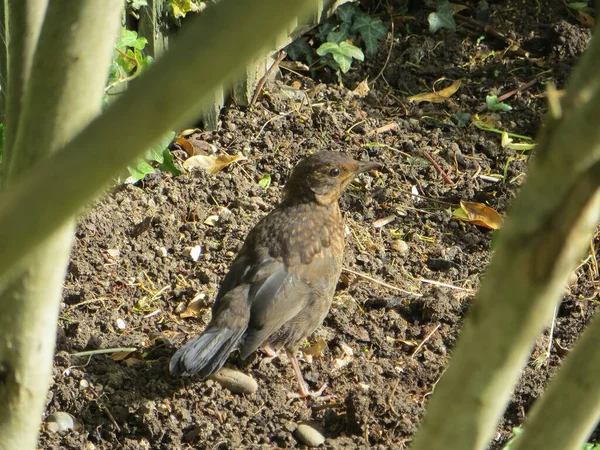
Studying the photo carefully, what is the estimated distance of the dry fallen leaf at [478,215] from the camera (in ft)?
18.0

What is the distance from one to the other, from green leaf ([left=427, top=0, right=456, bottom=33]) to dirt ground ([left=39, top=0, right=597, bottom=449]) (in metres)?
0.09

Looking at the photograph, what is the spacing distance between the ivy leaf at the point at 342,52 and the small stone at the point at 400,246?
1704 mm

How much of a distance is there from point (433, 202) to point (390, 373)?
166 cm

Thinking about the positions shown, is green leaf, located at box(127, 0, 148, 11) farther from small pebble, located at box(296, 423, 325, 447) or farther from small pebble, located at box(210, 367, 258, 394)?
small pebble, located at box(296, 423, 325, 447)

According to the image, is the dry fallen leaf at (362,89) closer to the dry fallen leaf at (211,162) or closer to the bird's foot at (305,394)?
the dry fallen leaf at (211,162)

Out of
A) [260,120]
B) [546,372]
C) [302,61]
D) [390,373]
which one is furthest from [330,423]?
[302,61]

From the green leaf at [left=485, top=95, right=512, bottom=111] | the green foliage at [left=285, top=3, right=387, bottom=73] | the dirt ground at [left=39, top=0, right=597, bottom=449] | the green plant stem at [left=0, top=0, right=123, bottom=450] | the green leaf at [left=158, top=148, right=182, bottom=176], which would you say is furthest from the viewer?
the green foliage at [left=285, top=3, right=387, bottom=73]

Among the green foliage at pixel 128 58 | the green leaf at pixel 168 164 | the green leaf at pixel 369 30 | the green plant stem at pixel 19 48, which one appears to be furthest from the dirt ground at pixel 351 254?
the green plant stem at pixel 19 48

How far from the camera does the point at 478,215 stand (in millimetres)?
5562

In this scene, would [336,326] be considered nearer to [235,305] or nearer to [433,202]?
[235,305]

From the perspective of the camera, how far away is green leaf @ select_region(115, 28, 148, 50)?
4.96 meters

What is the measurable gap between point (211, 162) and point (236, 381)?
6.39 feet

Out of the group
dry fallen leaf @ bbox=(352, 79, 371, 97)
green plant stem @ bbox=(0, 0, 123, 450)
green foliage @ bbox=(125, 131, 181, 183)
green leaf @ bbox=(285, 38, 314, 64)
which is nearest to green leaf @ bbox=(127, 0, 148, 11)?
green foliage @ bbox=(125, 131, 181, 183)

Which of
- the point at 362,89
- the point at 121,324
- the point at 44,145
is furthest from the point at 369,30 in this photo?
the point at 44,145
